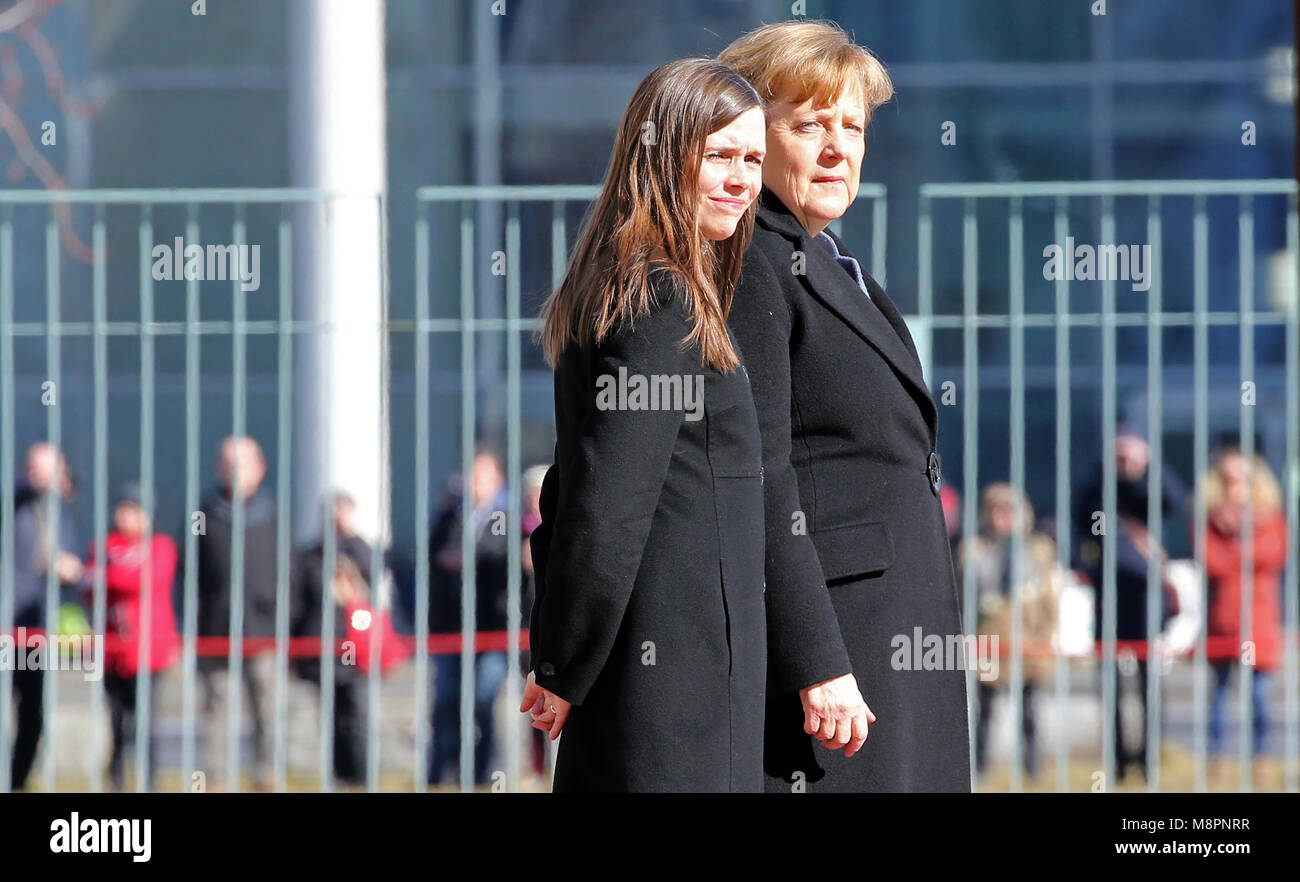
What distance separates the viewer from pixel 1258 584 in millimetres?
5555

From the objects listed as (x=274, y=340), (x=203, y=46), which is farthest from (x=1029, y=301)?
(x=203, y=46)

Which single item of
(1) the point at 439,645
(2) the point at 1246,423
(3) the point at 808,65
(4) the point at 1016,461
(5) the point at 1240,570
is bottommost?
(1) the point at 439,645

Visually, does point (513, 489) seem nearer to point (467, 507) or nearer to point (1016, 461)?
Result: point (467, 507)

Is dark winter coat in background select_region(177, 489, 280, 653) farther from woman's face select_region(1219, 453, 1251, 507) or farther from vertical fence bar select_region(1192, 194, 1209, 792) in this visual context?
woman's face select_region(1219, 453, 1251, 507)

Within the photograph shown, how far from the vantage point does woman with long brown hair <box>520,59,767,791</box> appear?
2312 mm

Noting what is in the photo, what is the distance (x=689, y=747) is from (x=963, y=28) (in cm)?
1133

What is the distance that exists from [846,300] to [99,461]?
9.42 ft

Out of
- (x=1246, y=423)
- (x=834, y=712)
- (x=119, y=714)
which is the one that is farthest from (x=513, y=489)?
(x=834, y=712)

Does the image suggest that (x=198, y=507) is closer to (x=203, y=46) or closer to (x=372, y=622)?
(x=372, y=622)

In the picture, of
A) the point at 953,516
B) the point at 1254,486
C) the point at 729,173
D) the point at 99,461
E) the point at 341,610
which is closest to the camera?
Answer: the point at 729,173

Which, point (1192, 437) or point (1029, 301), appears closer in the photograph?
point (1192, 437)

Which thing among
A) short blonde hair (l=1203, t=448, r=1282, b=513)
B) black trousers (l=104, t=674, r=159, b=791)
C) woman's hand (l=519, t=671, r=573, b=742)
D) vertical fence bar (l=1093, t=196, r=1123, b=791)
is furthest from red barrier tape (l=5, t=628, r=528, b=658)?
woman's hand (l=519, t=671, r=573, b=742)

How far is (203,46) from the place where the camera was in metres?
13.1

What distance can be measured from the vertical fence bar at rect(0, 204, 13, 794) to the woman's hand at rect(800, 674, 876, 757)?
3.02 m
